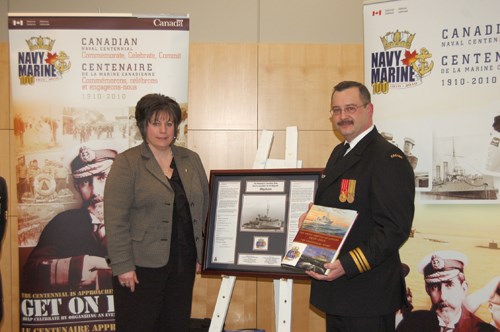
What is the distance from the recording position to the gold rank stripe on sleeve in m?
2.17

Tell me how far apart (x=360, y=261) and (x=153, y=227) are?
110 cm

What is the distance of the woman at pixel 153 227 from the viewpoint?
263 centimetres

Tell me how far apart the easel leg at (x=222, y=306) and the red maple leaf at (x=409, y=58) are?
186 cm

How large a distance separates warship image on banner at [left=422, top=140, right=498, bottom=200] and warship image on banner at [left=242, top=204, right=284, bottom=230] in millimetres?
1111

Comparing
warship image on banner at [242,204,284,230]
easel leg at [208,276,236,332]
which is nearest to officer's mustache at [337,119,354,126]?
warship image on banner at [242,204,284,230]

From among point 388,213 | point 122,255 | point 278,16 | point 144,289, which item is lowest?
point 144,289

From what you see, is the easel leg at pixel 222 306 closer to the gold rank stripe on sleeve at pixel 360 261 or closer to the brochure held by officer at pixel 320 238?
the brochure held by officer at pixel 320 238

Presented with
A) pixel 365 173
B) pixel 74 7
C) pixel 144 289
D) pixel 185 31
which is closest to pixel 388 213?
pixel 365 173

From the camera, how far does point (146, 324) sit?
105 inches

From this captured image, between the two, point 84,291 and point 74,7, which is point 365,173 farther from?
point 74,7

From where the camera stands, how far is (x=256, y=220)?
2980mm

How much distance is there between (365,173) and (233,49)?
1.96 m

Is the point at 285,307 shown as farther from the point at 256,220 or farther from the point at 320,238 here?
the point at 320,238

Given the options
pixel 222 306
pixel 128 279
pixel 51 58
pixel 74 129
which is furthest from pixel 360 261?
pixel 51 58
